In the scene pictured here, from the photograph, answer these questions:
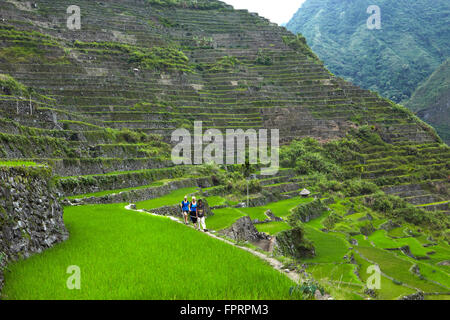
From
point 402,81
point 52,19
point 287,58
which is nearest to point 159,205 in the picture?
point 52,19

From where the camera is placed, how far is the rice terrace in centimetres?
771

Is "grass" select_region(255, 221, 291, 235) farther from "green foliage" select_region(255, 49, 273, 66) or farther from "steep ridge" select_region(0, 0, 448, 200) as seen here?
"green foliage" select_region(255, 49, 273, 66)

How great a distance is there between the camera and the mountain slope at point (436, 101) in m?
91.1

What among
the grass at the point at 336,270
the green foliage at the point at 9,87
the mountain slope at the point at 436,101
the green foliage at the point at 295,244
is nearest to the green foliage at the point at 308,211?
the green foliage at the point at 295,244

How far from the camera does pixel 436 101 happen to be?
9500 cm

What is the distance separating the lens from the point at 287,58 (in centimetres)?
6806

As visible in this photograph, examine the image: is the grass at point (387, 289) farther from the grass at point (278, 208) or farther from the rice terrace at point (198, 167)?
the grass at point (278, 208)

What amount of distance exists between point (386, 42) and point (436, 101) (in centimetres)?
5638

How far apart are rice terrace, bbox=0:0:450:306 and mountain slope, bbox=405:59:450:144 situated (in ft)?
135

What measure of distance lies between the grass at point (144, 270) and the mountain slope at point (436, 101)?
292 ft

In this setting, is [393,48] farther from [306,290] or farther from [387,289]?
[306,290]

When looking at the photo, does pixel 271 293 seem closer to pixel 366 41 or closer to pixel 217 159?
pixel 217 159

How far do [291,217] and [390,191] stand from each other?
2290cm

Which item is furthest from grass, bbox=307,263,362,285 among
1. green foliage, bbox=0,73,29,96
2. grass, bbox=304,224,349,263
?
green foliage, bbox=0,73,29,96
